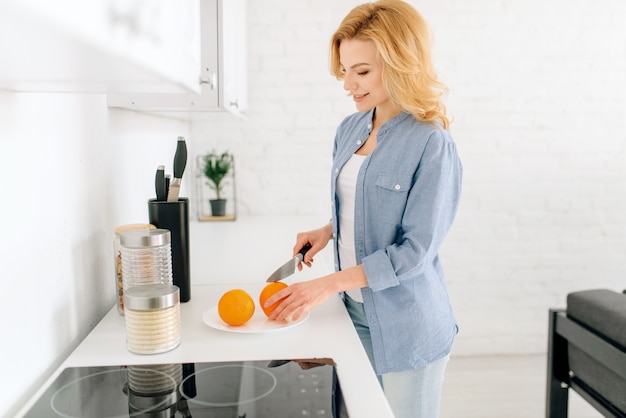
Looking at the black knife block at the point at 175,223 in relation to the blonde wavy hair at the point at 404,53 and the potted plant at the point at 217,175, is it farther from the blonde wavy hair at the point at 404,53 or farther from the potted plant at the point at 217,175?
the potted plant at the point at 217,175

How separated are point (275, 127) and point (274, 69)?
0.94ft

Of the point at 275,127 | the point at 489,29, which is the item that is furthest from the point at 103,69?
the point at 489,29

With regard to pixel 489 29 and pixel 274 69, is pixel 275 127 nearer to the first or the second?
pixel 274 69

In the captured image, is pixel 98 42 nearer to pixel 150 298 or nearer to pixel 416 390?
pixel 150 298

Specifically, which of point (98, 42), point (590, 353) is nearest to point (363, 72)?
point (98, 42)

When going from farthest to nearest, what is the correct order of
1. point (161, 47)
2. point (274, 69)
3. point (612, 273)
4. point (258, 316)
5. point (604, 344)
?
point (612, 273) → point (274, 69) → point (604, 344) → point (258, 316) → point (161, 47)

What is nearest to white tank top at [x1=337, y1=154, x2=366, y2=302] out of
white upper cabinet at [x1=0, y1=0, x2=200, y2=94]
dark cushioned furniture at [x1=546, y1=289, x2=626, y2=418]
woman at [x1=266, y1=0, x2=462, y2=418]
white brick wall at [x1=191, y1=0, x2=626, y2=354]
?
woman at [x1=266, y1=0, x2=462, y2=418]

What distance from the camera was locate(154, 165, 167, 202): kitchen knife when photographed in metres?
1.21

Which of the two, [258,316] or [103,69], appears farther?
[258,316]

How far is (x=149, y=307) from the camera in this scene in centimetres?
91

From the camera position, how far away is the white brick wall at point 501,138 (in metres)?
2.80

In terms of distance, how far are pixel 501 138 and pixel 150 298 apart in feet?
8.05

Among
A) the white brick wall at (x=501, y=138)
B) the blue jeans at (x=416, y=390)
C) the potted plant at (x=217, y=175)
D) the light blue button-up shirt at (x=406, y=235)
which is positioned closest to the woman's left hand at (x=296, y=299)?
the light blue button-up shirt at (x=406, y=235)

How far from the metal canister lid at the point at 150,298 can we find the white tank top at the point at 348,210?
0.58 meters
